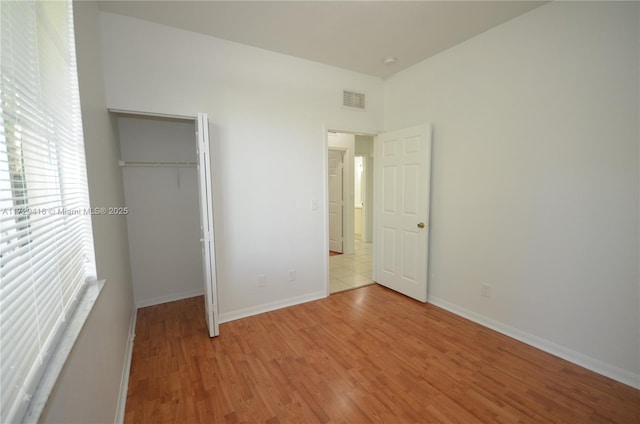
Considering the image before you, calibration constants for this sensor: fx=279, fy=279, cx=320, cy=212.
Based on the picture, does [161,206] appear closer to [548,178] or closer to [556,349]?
[548,178]

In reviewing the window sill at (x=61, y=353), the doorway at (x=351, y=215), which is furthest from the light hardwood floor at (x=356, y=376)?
the doorway at (x=351, y=215)

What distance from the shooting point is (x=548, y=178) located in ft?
7.53

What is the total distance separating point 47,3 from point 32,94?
0.53m

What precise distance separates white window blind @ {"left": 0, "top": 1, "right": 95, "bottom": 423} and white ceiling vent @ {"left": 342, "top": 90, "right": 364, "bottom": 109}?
2.62m

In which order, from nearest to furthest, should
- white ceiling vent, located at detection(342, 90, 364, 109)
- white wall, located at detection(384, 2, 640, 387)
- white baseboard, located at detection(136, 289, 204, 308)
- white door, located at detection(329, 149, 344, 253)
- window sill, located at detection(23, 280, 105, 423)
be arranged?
window sill, located at detection(23, 280, 105, 423)
white wall, located at detection(384, 2, 640, 387)
white baseboard, located at detection(136, 289, 204, 308)
white ceiling vent, located at detection(342, 90, 364, 109)
white door, located at detection(329, 149, 344, 253)

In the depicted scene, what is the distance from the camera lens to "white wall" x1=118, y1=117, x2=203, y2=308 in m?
3.12

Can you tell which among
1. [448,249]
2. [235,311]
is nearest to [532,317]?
[448,249]

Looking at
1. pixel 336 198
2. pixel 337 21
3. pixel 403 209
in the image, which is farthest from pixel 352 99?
pixel 336 198

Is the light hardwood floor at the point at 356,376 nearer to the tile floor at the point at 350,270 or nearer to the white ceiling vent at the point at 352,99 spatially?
the tile floor at the point at 350,270

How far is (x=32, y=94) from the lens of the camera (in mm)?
933

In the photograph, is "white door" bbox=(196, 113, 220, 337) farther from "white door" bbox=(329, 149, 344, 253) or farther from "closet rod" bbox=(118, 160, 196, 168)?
"white door" bbox=(329, 149, 344, 253)

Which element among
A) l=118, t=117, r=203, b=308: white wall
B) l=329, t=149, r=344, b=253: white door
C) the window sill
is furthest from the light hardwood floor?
l=329, t=149, r=344, b=253: white door

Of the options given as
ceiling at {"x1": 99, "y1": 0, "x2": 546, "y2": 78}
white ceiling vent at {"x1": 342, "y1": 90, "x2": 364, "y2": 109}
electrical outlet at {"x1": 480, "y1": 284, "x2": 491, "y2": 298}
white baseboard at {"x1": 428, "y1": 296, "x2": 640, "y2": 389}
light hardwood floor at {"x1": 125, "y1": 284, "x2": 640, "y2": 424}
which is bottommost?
light hardwood floor at {"x1": 125, "y1": 284, "x2": 640, "y2": 424}

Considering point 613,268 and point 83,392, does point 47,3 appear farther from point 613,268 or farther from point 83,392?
point 613,268
